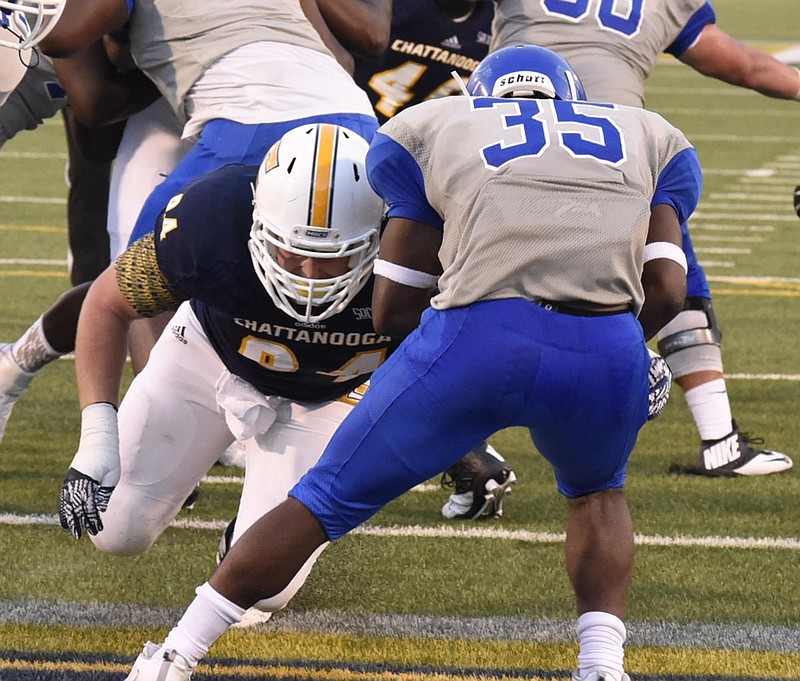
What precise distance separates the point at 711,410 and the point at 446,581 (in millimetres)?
1431

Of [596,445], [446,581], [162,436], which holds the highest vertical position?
[596,445]

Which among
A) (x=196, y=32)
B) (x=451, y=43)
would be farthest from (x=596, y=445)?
(x=451, y=43)

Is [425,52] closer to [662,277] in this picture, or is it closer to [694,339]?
[694,339]

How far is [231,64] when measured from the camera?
13.2 ft

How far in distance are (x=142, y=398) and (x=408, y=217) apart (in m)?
1.04

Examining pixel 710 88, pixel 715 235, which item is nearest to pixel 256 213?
pixel 715 235

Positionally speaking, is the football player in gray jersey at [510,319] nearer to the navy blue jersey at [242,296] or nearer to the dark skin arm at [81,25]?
the navy blue jersey at [242,296]

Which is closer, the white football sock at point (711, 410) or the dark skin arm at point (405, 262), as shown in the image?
the dark skin arm at point (405, 262)

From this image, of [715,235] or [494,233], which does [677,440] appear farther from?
[715,235]

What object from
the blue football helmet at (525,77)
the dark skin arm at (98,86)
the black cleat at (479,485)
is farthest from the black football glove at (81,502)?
the dark skin arm at (98,86)

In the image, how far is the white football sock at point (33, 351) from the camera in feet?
12.9

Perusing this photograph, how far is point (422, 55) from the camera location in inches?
217

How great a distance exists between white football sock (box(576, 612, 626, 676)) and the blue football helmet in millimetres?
1031

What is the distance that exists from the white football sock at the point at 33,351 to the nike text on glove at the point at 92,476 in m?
0.82
